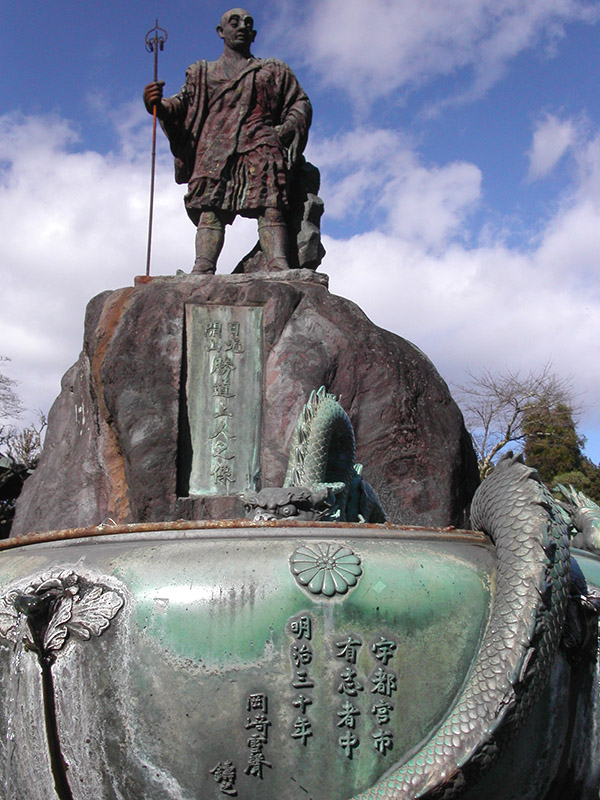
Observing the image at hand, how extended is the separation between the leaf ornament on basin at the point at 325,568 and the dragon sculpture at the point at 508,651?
37cm

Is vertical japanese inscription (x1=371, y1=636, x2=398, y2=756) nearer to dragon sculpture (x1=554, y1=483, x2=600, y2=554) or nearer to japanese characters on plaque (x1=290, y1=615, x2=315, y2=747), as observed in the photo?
japanese characters on plaque (x1=290, y1=615, x2=315, y2=747)

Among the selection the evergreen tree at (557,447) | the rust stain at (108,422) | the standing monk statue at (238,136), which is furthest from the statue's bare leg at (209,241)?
the evergreen tree at (557,447)

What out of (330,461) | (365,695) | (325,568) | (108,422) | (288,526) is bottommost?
(365,695)

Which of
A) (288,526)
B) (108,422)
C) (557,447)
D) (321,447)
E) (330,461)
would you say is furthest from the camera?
(557,447)

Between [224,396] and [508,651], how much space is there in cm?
539

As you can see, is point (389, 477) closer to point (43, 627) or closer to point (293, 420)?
point (293, 420)

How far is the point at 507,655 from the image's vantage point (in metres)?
A: 1.94

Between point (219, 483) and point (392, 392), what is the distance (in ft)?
5.52

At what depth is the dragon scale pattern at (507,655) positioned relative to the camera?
1844 mm

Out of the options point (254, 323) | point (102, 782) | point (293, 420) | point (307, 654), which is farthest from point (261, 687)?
point (254, 323)

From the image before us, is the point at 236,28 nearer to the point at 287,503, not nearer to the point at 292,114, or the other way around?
the point at 292,114

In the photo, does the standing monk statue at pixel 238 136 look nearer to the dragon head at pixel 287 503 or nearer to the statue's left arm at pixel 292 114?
the statue's left arm at pixel 292 114

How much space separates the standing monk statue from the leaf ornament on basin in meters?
6.43

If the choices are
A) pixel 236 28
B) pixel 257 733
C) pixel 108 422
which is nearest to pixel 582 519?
pixel 257 733
